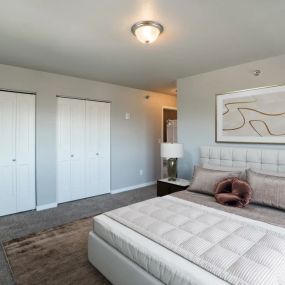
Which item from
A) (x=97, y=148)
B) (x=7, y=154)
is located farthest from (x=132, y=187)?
(x=7, y=154)

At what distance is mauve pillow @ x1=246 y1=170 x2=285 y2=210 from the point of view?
2.35 metres

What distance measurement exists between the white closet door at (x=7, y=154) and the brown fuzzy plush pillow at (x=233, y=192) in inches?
125

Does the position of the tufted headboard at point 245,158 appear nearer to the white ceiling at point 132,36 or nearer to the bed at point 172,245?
the bed at point 172,245

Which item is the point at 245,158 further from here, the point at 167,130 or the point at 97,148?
the point at 167,130

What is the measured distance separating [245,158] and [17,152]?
142 inches

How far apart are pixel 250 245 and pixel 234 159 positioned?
76.2 inches

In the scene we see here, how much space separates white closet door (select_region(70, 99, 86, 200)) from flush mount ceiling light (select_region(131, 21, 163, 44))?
2.38 m

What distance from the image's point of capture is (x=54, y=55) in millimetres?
3025

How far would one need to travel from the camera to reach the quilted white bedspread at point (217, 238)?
131 centimetres

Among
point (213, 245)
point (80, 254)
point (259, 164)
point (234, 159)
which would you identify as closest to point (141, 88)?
point (234, 159)

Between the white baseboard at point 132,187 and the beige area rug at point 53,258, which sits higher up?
the white baseboard at point 132,187

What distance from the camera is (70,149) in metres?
4.20

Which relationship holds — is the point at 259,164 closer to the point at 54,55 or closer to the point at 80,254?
the point at 80,254

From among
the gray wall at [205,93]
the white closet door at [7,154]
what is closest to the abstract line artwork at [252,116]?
the gray wall at [205,93]
